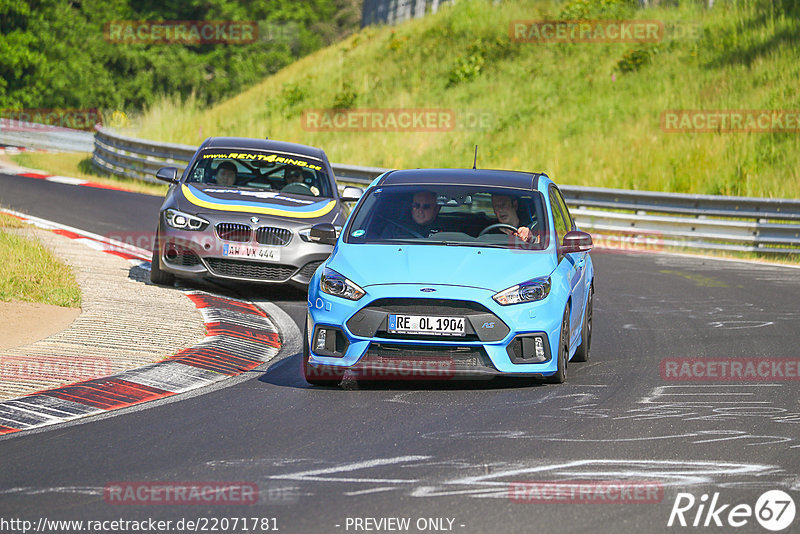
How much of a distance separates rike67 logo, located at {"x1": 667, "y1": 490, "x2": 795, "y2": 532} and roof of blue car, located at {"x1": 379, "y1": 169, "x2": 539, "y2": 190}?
13.8 feet

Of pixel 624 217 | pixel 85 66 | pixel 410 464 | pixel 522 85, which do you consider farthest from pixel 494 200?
pixel 85 66

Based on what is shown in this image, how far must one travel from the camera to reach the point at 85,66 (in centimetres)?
5866

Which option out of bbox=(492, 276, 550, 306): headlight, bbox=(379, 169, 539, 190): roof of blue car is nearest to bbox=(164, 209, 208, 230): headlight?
bbox=(379, 169, 539, 190): roof of blue car

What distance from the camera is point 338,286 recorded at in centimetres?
834

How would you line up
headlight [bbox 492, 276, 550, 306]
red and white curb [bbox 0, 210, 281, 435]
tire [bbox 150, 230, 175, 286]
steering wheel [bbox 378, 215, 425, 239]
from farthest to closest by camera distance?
tire [bbox 150, 230, 175, 286], steering wheel [bbox 378, 215, 425, 239], headlight [bbox 492, 276, 550, 306], red and white curb [bbox 0, 210, 281, 435]

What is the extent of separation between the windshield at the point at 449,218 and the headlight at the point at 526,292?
0.64 m

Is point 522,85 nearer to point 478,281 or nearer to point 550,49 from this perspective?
point 550,49

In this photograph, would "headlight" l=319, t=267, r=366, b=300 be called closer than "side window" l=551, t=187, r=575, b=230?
Yes

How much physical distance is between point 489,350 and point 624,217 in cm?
1419

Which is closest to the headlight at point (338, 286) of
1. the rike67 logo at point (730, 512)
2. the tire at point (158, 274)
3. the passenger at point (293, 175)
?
the rike67 logo at point (730, 512)

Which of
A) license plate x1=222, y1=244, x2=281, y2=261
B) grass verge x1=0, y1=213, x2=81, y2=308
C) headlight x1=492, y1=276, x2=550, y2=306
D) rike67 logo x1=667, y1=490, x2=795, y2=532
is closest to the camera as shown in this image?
rike67 logo x1=667, y1=490, x2=795, y2=532

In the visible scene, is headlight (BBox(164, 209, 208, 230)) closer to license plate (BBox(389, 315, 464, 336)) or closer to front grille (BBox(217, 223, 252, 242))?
front grille (BBox(217, 223, 252, 242))

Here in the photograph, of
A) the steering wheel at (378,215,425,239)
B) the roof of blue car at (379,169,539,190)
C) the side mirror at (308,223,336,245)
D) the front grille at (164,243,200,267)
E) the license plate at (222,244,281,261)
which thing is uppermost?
the roof of blue car at (379,169,539,190)

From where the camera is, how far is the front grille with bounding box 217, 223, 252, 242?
1262 centimetres
